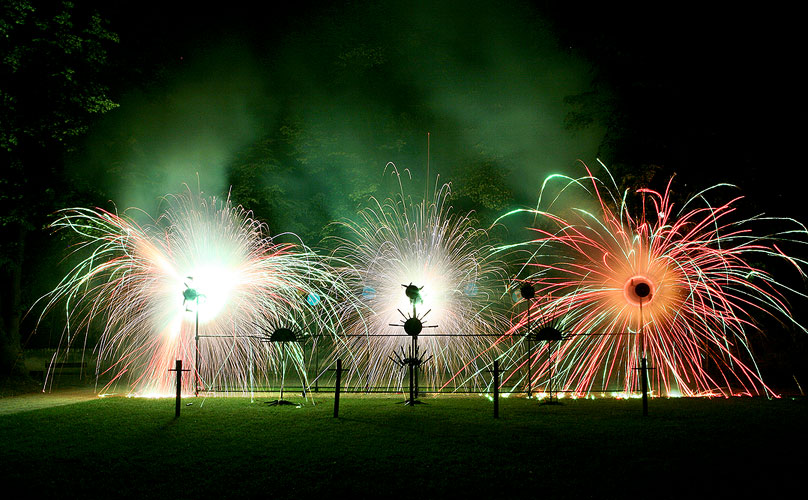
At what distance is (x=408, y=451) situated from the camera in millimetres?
7332

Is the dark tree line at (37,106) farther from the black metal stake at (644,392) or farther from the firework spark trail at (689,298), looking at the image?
the black metal stake at (644,392)

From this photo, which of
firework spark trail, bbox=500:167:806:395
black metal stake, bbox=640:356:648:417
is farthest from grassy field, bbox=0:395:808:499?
firework spark trail, bbox=500:167:806:395

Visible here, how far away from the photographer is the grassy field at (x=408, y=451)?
232 inches

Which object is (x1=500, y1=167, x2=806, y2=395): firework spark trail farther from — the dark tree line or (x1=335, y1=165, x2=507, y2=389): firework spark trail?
the dark tree line

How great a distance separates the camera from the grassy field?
589 centimetres

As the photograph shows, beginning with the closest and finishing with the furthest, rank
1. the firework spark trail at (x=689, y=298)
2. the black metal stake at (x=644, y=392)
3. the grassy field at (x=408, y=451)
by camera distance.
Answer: the grassy field at (x=408, y=451), the black metal stake at (x=644, y=392), the firework spark trail at (x=689, y=298)

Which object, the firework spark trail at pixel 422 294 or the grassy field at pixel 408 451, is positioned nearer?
the grassy field at pixel 408 451

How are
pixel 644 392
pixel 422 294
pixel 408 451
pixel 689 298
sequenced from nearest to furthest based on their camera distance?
pixel 408 451
pixel 644 392
pixel 689 298
pixel 422 294

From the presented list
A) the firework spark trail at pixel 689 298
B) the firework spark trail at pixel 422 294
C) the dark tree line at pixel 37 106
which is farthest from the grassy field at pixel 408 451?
the dark tree line at pixel 37 106

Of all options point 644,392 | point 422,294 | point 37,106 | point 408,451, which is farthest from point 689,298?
point 37,106

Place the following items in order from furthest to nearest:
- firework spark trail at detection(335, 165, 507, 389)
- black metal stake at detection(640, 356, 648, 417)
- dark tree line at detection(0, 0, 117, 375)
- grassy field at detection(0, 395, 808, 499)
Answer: firework spark trail at detection(335, 165, 507, 389) < dark tree line at detection(0, 0, 117, 375) < black metal stake at detection(640, 356, 648, 417) < grassy field at detection(0, 395, 808, 499)

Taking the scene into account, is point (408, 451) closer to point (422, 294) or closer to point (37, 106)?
point (422, 294)

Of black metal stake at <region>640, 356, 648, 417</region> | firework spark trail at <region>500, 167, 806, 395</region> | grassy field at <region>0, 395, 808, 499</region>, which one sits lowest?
grassy field at <region>0, 395, 808, 499</region>

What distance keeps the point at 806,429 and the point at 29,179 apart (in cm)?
2040
